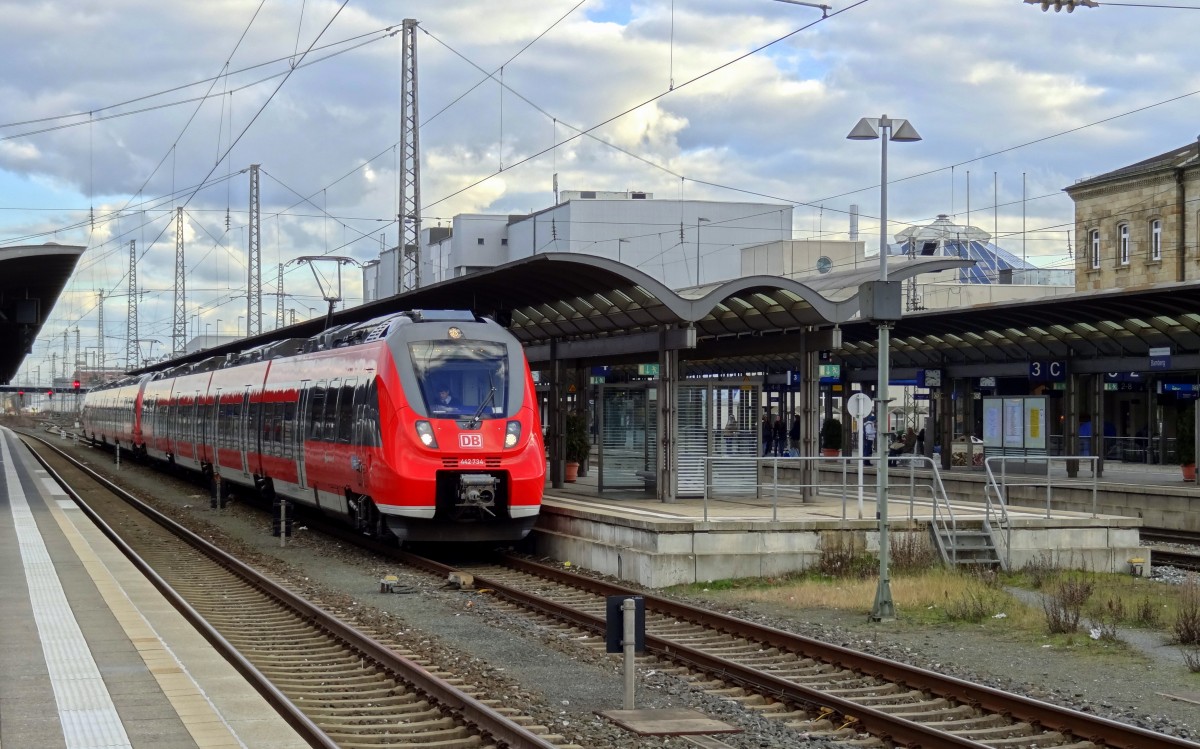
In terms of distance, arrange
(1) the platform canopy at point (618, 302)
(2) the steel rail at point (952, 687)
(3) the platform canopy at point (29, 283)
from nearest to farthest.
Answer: (2) the steel rail at point (952, 687) → (1) the platform canopy at point (618, 302) → (3) the platform canopy at point (29, 283)

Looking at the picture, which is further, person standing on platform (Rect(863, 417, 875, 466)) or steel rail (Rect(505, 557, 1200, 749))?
person standing on platform (Rect(863, 417, 875, 466))

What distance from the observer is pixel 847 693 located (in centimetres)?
1088

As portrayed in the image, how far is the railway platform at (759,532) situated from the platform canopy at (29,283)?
9.86 m

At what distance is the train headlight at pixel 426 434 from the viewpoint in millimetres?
18453

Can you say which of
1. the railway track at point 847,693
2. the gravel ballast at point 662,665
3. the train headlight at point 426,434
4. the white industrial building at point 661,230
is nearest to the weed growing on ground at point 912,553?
the gravel ballast at point 662,665

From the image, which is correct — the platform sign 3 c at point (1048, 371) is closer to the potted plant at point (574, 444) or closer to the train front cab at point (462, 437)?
the potted plant at point (574, 444)

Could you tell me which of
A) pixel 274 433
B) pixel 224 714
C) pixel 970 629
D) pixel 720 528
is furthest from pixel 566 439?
pixel 224 714

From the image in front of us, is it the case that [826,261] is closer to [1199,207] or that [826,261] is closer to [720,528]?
[1199,207]

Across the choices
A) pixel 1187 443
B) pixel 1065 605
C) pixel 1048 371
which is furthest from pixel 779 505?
pixel 1187 443

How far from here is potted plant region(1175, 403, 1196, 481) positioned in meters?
29.4

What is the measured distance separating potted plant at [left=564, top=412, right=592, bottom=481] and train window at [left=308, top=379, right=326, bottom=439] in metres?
6.75

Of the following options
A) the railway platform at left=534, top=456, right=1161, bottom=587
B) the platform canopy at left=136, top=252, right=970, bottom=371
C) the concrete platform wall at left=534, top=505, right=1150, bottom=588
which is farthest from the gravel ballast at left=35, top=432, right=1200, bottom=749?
the platform canopy at left=136, top=252, right=970, bottom=371

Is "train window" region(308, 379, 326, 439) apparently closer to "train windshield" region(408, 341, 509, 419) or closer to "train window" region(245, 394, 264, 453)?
"train windshield" region(408, 341, 509, 419)

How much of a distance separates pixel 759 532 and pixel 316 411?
8.54 metres
